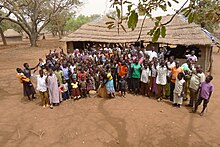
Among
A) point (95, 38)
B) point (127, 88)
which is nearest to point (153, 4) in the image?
point (127, 88)

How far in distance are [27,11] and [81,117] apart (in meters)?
24.4

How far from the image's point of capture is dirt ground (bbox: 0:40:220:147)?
15.8 ft

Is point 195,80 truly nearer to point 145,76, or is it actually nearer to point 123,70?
point 145,76

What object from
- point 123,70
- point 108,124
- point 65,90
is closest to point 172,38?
point 123,70

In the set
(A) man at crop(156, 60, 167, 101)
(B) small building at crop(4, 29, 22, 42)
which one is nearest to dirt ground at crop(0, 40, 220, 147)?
(A) man at crop(156, 60, 167, 101)

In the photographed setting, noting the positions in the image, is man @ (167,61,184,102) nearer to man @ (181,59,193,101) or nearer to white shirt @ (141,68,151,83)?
man @ (181,59,193,101)

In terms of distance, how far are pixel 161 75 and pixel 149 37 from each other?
685 cm

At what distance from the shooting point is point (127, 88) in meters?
8.05

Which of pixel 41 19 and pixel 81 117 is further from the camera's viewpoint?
pixel 41 19

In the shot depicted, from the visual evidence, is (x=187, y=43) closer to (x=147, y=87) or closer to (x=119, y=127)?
(x=147, y=87)

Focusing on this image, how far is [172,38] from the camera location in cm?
1244

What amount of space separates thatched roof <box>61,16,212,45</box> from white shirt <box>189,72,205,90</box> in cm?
527

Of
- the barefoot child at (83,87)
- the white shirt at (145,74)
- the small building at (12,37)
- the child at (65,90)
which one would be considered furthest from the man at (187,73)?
the small building at (12,37)

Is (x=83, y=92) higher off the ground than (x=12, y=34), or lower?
lower
